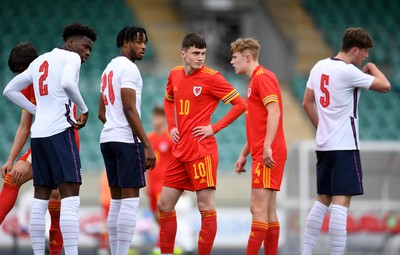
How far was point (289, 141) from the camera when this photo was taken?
66.3ft

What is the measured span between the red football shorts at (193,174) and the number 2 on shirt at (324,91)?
1195 millimetres

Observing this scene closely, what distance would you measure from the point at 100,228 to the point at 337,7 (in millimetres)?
11863

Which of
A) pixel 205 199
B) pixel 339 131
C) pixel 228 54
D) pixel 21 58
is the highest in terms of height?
pixel 228 54

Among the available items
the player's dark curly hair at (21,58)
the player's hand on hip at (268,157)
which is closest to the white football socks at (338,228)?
the player's hand on hip at (268,157)

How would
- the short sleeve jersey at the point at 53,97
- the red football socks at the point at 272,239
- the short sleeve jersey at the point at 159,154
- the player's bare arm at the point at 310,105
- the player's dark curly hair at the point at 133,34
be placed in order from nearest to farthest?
the short sleeve jersey at the point at 53,97, the player's dark curly hair at the point at 133,34, the red football socks at the point at 272,239, the player's bare arm at the point at 310,105, the short sleeve jersey at the point at 159,154

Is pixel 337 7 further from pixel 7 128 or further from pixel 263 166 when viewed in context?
pixel 263 166

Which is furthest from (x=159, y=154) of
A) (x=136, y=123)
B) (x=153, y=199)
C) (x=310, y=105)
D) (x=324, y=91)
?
(x=136, y=123)

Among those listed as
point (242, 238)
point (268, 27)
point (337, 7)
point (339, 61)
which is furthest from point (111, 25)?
point (339, 61)

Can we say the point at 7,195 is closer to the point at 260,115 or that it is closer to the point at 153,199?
the point at 260,115

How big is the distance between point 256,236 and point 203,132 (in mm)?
1138

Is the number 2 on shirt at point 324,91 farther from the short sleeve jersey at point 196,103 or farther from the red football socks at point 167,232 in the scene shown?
the red football socks at point 167,232

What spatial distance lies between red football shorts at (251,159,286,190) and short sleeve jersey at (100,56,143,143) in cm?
131

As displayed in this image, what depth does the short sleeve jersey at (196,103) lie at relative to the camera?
28.2 feet

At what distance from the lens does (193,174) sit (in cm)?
852
